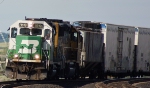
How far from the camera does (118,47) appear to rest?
4303 cm

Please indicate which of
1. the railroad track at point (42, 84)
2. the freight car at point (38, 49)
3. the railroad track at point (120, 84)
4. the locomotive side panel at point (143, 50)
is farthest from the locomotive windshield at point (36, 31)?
the locomotive side panel at point (143, 50)

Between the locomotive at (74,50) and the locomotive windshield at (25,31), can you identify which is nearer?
the locomotive at (74,50)

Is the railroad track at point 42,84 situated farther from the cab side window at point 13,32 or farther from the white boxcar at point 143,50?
the white boxcar at point 143,50

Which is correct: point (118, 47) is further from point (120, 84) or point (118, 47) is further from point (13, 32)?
point (13, 32)

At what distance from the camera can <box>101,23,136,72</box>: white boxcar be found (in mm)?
40656

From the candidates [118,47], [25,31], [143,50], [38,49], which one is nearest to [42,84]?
[38,49]

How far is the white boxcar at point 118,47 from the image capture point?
1601 inches

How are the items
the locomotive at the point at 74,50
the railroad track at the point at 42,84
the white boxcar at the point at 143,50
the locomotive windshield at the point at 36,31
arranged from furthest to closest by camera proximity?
1. the white boxcar at the point at 143,50
2. the locomotive windshield at the point at 36,31
3. the locomotive at the point at 74,50
4. the railroad track at the point at 42,84

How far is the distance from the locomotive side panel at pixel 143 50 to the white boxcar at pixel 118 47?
3.51 feet

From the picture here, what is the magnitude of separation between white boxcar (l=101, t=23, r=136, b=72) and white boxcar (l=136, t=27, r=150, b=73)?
0.99m

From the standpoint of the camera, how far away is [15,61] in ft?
97.0

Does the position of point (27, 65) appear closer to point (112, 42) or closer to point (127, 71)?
point (112, 42)

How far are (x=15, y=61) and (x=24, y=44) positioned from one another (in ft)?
3.59

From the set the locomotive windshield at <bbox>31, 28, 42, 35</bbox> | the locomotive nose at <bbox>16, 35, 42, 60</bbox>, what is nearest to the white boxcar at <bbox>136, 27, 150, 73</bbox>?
the locomotive windshield at <bbox>31, 28, 42, 35</bbox>
